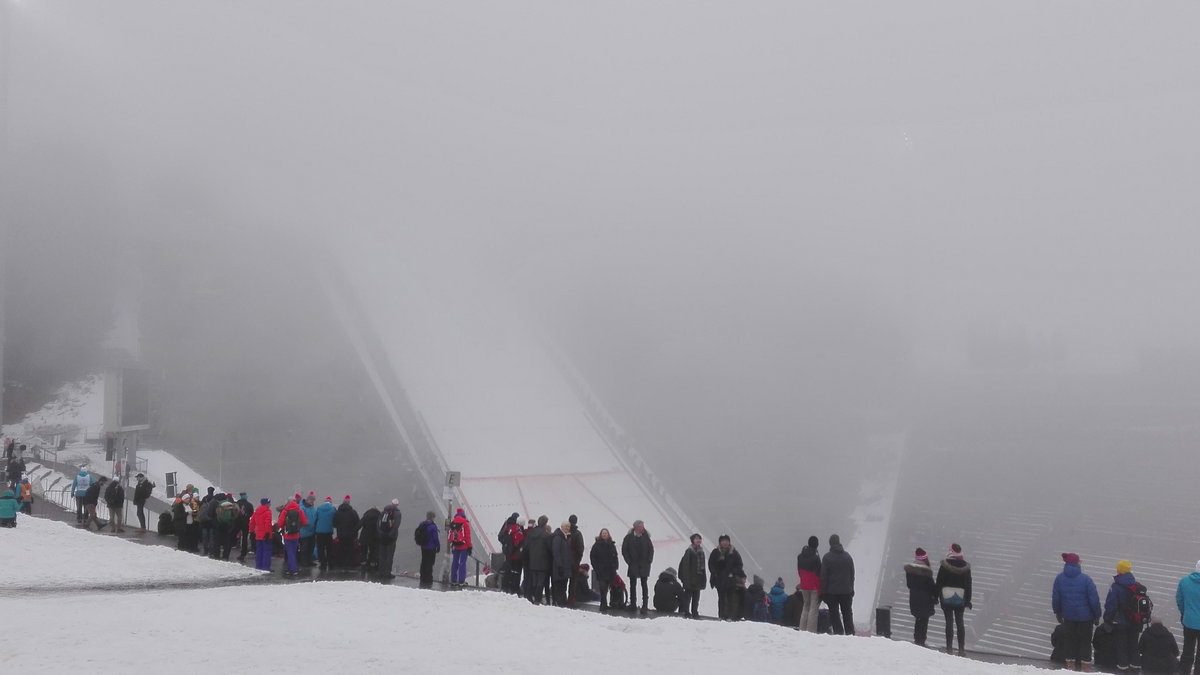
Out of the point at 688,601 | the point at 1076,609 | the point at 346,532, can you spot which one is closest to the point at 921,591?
the point at 1076,609

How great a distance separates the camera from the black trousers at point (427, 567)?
8.99 m

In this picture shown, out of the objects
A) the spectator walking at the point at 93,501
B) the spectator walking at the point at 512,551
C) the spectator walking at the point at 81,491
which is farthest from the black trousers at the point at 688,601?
the spectator walking at the point at 81,491

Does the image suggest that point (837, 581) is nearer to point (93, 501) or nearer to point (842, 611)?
point (842, 611)

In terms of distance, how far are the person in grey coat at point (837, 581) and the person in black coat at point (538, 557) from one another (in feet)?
9.10

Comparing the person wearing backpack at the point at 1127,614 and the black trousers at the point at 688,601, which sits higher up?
the person wearing backpack at the point at 1127,614

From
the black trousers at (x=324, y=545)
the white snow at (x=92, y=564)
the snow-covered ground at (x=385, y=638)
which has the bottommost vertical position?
the white snow at (x=92, y=564)

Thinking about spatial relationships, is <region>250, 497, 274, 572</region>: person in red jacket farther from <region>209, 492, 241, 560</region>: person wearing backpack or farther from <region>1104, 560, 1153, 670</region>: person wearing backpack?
<region>1104, 560, 1153, 670</region>: person wearing backpack

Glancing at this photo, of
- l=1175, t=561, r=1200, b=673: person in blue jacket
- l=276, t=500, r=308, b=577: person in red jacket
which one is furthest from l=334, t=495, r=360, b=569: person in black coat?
l=1175, t=561, r=1200, b=673: person in blue jacket

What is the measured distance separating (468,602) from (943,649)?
4399 millimetres

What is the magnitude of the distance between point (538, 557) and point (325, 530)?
2934 mm

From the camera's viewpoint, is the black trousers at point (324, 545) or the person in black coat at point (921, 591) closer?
the person in black coat at point (921, 591)

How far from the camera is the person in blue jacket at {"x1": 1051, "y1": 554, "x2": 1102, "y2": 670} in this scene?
6.48m

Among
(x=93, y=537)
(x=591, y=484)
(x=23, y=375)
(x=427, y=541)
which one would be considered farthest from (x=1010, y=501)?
(x=23, y=375)

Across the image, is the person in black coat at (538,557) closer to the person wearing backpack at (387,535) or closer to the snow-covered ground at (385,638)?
the snow-covered ground at (385,638)
